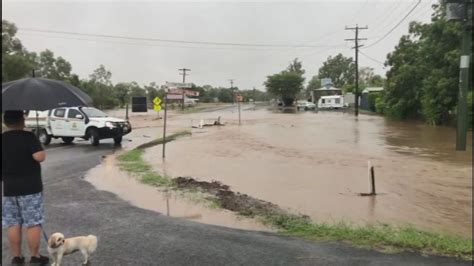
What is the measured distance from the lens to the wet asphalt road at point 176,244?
18.7 ft

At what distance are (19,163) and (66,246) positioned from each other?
97 cm

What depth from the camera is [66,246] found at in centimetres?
527

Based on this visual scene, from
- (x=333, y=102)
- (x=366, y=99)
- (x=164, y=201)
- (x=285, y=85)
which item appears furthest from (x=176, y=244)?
(x=285, y=85)

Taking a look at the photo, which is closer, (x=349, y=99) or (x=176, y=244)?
(x=176, y=244)

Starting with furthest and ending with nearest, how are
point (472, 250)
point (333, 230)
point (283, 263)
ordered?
point (333, 230) → point (472, 250) → point (283, 263)

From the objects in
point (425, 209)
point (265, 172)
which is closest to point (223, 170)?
point (265, 172)

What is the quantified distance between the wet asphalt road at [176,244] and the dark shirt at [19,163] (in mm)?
953

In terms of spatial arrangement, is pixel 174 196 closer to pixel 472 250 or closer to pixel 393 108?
pixel 472 250

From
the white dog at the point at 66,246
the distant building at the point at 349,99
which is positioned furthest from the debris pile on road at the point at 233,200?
the distant building at the point at 349,99

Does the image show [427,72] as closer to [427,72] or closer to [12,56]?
[427,72]

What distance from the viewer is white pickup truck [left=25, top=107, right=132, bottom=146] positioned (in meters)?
22.7

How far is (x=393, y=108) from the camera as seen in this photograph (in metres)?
49.1

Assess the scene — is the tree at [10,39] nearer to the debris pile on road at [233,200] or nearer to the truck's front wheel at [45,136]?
the truck's front wheel at [45,136]

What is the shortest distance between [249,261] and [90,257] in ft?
5.76
